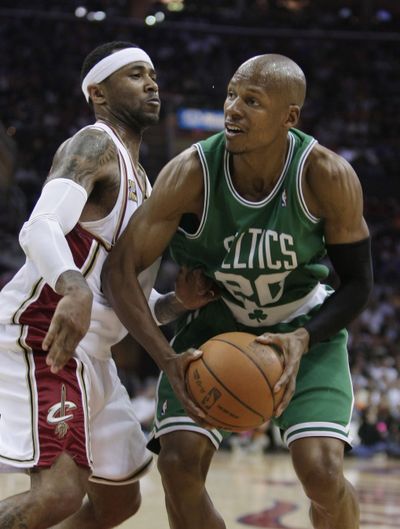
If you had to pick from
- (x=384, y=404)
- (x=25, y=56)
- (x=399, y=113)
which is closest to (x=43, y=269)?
(x=384, y=404)

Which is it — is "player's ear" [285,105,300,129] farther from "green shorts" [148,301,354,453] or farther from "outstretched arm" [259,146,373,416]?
"green shorts" [148,301,354,453]

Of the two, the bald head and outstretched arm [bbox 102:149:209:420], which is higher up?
the bald head

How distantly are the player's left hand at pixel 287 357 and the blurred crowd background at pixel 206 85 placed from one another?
1068cm

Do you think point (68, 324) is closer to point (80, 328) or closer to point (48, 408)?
point (80, 328)

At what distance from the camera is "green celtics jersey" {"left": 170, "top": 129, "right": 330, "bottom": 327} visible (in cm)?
340

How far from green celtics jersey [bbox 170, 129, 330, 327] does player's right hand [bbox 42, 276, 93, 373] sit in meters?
0.70

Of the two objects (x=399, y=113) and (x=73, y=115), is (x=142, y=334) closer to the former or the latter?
(x=73, y=115)

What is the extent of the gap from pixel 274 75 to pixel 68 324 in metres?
1.18

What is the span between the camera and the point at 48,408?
3137 mm

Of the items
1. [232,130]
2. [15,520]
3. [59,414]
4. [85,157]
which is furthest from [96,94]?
[15,520]

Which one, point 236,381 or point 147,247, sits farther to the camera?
point 147,247

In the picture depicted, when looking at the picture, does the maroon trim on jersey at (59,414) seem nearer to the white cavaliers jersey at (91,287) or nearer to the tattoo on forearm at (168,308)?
the white cavaliers jersey at (91,287)

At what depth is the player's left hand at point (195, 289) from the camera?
3.61 meters

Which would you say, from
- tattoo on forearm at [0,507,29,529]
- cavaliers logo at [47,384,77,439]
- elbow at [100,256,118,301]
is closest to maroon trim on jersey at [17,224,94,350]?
elbow at [100,256,118,301]
